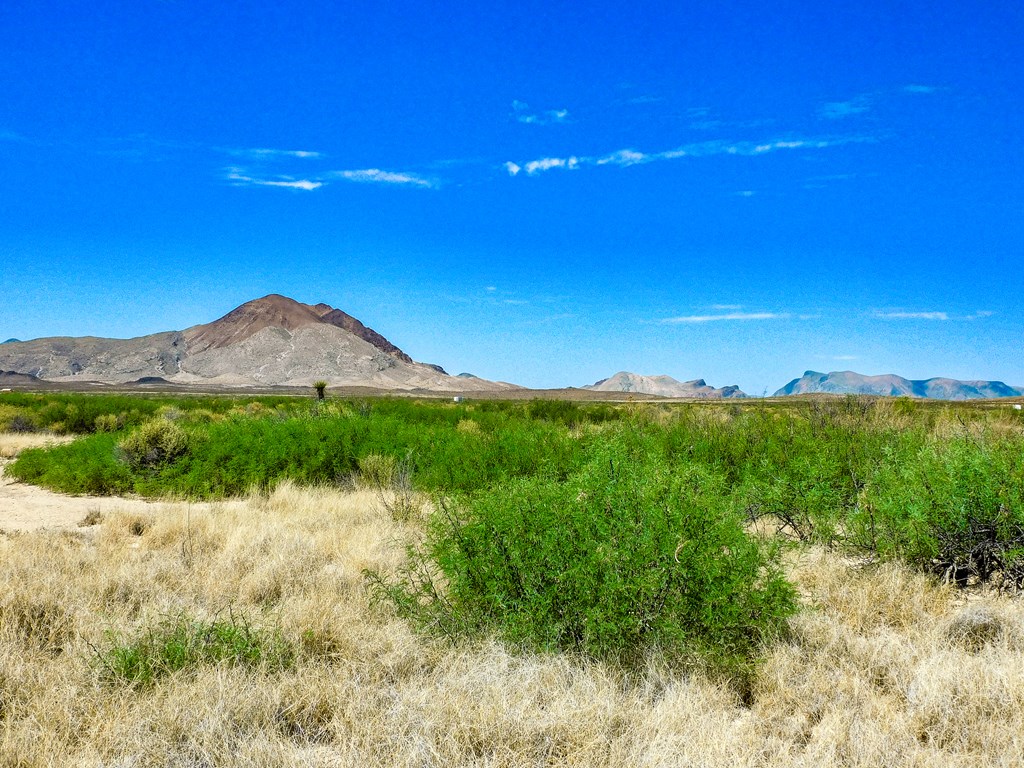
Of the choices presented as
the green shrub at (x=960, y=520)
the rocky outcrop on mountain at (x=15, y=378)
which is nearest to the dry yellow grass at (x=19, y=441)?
the green shrub at (x=960, y=520)

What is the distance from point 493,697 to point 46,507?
11688 mm

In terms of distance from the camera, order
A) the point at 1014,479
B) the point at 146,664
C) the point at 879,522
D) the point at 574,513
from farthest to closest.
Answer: the point at 879,522, the point at 1014,479, the point at 574,513, the point at 146,664

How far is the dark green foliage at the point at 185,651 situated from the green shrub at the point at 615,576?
113cm

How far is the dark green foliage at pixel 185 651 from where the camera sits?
4.47m

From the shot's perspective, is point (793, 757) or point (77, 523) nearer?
point (793, 757)

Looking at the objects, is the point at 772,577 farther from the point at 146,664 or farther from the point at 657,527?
the point at 146,664

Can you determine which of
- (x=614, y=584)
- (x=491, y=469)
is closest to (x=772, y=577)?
(x=614, y=584)

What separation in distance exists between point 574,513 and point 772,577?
144cm

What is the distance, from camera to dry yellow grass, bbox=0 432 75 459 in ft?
69.2

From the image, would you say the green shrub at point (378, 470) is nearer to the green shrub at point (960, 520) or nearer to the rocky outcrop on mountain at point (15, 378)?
the green shrub at point (960, 520)

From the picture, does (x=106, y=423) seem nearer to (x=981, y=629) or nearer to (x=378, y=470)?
(x=378, y=470)

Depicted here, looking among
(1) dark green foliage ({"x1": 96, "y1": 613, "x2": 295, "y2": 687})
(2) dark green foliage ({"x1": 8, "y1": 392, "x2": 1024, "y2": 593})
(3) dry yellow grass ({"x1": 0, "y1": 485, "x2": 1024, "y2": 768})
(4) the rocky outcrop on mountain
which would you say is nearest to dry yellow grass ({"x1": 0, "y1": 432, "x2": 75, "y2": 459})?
(2) dark green foliage ({"x1": 8, "y1": 392, "x2": 1024, "y2": 593})

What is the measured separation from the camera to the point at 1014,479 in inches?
258

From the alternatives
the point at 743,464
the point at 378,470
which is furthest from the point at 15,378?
the point at 743,464
